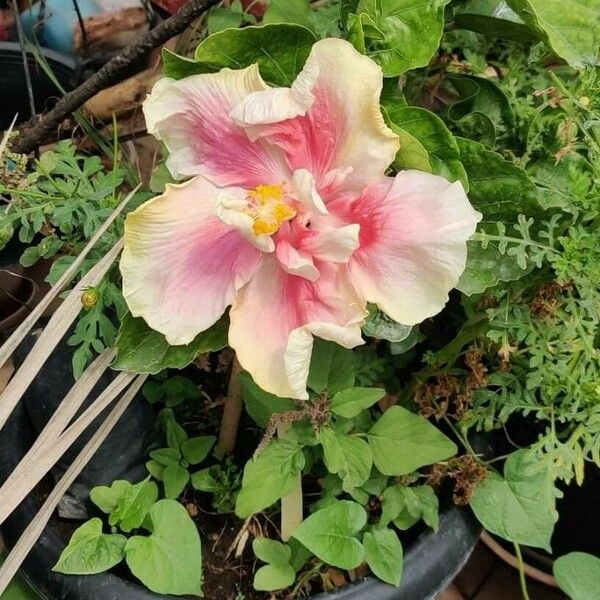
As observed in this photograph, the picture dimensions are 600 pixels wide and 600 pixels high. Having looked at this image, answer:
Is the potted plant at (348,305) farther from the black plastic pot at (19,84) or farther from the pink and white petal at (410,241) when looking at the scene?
the black plastic pot at (19,84)

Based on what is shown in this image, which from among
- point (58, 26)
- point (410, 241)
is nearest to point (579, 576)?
point (410, 241)

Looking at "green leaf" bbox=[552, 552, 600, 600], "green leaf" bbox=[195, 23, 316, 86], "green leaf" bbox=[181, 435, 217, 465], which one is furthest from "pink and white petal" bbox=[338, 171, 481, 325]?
"green leaf" bbox=[552, 552, 600, 600]

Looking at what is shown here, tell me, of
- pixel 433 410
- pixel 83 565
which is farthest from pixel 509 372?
pixel 83 565

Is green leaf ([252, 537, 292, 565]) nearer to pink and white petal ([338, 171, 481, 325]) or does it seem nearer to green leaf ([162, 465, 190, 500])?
green leaf ([162, 465, 190, 500])

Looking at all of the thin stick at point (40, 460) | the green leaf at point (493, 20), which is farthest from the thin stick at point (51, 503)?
the green leaf at point (493, 20)

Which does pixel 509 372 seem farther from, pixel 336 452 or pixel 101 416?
Result: pixel 101 416
